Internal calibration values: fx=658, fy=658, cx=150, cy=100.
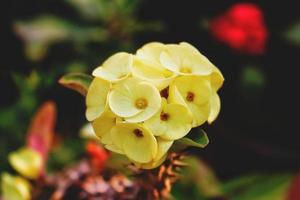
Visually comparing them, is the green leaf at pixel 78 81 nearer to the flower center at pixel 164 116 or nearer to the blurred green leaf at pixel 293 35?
the flower center at pixel 164 116

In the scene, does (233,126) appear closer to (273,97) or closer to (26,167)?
(273,97)

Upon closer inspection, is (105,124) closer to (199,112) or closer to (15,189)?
(199,112)

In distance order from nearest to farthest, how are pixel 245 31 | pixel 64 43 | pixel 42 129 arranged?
pixel 42 129
pixel 245 31
pixel 64 43

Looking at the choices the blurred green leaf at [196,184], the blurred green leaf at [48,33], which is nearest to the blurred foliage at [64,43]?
the blurred green leaf at [48,33]

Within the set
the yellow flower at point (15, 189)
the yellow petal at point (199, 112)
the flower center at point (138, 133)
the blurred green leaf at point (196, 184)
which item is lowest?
the blurred green leaf at point (196, 184)

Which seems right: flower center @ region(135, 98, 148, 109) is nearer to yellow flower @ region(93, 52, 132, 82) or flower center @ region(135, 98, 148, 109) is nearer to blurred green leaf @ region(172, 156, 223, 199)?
yellow flower @ region(93, 52, 132, 82)

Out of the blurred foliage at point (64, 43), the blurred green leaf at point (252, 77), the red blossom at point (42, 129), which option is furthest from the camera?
the blurred green leaf at point (252, 77)

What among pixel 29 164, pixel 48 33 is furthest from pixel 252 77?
pixel 29 164
